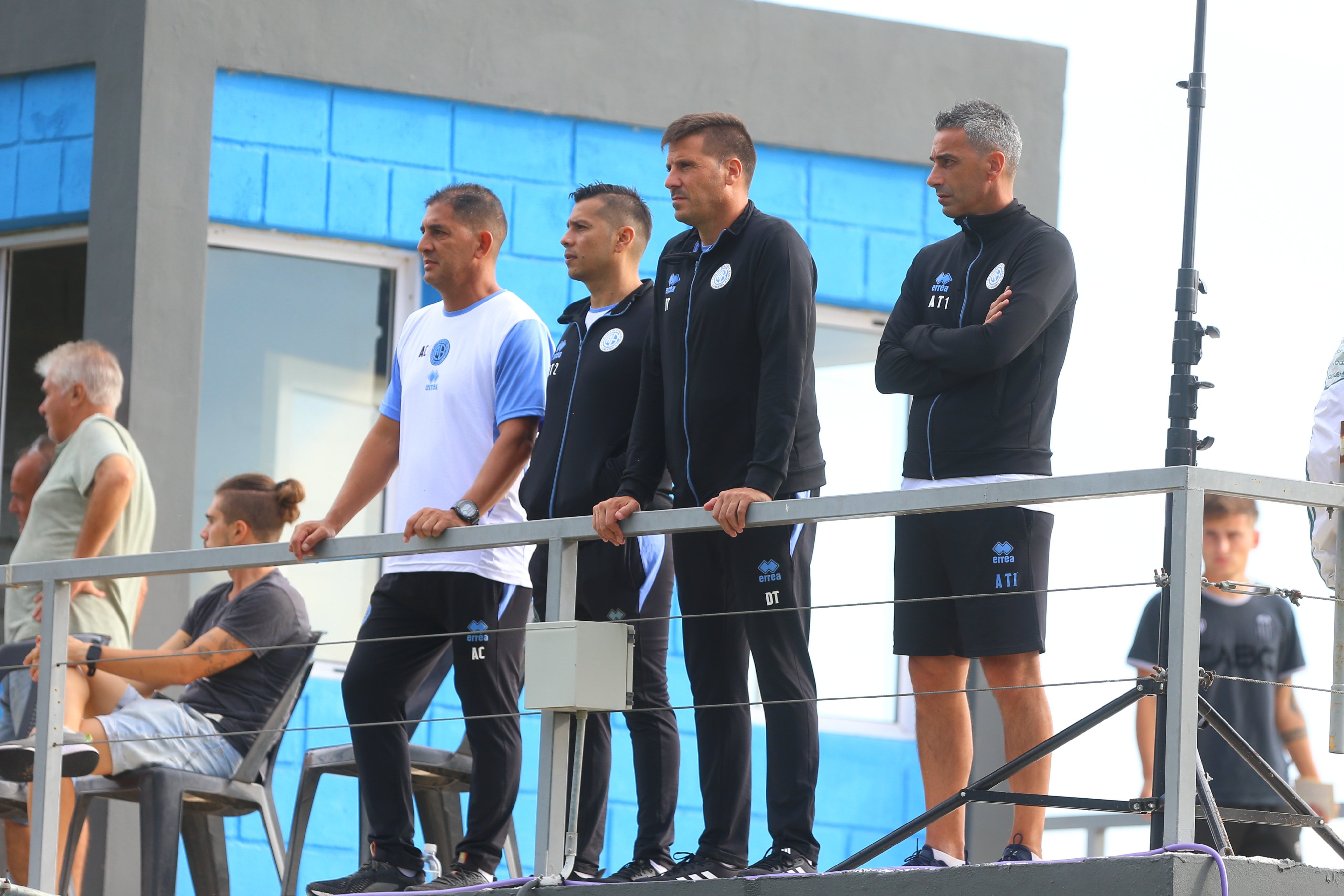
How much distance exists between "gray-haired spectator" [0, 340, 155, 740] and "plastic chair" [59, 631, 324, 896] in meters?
0.55

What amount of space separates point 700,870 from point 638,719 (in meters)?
0.50

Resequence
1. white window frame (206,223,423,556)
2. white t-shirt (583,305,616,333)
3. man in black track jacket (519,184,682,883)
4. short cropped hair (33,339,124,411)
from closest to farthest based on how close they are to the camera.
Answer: man in black track jacket (519,184,682,883) → white t-shirt (583,305,616,333) → short cropped hair (33,339,124,411) → white window frame (206,223,423,556)

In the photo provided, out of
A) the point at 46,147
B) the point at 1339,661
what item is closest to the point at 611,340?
the point at 1339,661

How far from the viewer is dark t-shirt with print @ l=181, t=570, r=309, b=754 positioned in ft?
19.5

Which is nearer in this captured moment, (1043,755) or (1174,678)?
(1174,678)

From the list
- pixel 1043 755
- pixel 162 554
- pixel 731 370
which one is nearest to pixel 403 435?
pixel 162 554

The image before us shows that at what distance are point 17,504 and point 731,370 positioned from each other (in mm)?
3672

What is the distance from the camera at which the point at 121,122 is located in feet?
24.9

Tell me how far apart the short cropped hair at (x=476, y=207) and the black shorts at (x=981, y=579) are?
1.61 meters

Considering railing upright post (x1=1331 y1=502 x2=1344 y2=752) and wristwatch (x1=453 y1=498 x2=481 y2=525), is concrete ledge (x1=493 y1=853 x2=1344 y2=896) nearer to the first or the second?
railing upright post (x1=1331 y1=502 x2=1344 y2=752)

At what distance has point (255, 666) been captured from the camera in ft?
19.7

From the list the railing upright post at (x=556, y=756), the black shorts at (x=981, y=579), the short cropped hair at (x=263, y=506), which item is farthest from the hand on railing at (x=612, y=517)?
the short cropped hair at (x=263, y=506)

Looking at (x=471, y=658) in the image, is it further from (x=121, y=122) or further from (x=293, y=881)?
(x=121, y=122)

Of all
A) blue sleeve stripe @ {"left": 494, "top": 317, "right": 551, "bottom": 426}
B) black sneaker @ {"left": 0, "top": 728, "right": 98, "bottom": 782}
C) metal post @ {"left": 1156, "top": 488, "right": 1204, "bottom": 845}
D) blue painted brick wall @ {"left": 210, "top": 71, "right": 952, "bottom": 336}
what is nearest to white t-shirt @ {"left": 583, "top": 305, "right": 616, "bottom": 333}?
blue sleeve stripe @ {"left": 494, "top": 317, "right": 551, "bottom": 426}
